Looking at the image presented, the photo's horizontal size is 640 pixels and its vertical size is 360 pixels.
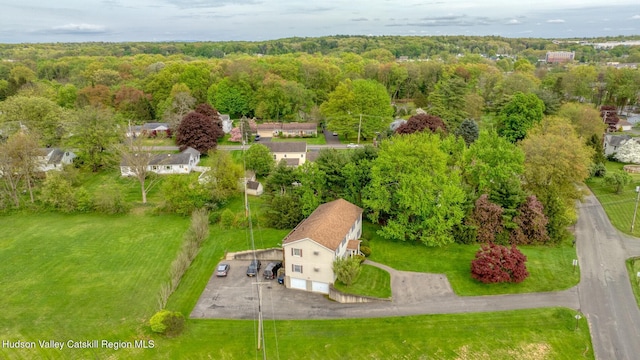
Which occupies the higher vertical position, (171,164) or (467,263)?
(171,164)

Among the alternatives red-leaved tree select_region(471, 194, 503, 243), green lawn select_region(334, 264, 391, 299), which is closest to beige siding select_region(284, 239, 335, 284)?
green lawn select_region(334, 264, 391, 299)

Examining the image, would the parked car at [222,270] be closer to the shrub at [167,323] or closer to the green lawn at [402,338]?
the green lawn at [402,338]

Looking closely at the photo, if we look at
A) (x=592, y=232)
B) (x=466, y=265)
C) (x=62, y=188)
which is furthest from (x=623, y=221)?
(x=62, y=188)

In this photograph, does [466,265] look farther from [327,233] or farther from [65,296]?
[65,296]

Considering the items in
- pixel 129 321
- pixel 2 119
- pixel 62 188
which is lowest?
pixel 129 321

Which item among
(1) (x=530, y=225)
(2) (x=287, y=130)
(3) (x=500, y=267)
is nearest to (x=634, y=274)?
(1) (x=530, y=225)

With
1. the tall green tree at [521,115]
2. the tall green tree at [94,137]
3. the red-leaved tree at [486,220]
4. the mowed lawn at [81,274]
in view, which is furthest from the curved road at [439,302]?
the tall green tree at [94,137]

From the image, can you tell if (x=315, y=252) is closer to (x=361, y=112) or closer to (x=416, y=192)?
(x=416, y=192)
